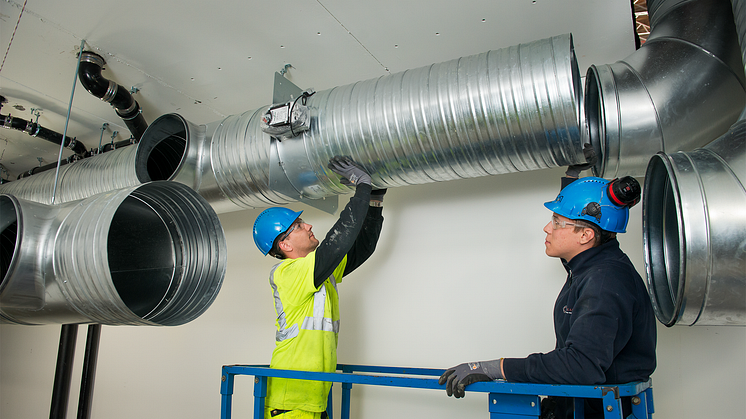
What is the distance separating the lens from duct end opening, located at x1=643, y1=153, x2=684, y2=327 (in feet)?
3.78

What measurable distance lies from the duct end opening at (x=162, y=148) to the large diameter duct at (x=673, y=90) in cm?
165

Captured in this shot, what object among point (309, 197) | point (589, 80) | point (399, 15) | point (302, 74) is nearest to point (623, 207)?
point (589, 80)

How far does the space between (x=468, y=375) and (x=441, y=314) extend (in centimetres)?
83

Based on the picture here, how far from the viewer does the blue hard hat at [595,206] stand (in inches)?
54.9

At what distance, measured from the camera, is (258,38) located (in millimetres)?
1858

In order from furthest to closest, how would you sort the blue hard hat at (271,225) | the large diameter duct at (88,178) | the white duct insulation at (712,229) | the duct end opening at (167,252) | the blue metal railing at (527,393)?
the large diameter duct at (88,178), the blue hard hat at (271,225), the duct end opening at (167,252), the blue metal railing at (527,393), the white duct insulation at (712,229)

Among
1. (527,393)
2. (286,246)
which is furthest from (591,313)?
(286,246)

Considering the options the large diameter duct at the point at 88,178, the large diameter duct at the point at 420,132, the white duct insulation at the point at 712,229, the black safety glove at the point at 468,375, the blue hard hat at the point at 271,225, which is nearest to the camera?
the white duct insulation at the point at 712,229

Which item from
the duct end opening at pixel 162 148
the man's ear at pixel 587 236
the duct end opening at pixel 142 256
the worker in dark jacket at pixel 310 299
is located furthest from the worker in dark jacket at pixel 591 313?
the duct end opening at pixel 162 148

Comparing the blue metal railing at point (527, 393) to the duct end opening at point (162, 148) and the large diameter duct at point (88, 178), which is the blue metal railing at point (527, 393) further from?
the large diameter duct at point (88, 178)

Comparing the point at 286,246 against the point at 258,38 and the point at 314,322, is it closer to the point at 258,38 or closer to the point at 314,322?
the point at 314,322

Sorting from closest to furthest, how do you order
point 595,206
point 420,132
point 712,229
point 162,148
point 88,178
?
point 712,229
point 595,206
point 420,132
point 162,148
point 88,178

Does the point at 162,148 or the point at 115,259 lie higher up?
the point at 162,148

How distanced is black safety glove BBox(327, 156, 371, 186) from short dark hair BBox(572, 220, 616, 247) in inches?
28.6
